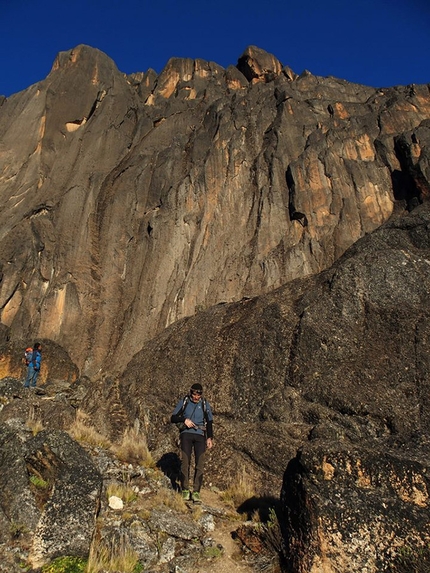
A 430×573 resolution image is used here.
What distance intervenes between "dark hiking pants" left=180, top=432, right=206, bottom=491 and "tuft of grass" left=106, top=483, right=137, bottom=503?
120cm

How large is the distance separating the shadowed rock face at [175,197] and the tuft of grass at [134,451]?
2199 centimetres

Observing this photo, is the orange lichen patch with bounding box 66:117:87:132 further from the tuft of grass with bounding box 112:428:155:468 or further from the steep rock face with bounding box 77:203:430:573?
the tuft of grass with bounding box 112:428:155:468

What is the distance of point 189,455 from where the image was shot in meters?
10.1

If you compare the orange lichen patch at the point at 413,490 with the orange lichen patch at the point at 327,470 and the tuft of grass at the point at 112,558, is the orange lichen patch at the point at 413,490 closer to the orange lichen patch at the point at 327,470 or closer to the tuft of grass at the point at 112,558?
the orange lichen patch at the point at 327,470

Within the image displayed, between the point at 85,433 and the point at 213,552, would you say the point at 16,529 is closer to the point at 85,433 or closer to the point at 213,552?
the point at 213,552

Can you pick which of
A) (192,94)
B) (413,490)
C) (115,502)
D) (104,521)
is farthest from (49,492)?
(192,94)

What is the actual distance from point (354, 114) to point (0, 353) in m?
41.2

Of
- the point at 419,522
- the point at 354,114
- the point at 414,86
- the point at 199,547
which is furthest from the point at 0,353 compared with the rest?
the point at 414,86

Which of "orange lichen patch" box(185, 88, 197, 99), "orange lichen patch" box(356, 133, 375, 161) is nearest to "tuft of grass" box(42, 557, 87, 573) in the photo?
"orange lichen patch" box(356, 133, 375, 161)

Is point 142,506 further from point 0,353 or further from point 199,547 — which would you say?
point 0,353

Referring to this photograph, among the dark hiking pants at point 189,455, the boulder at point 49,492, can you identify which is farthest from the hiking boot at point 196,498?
the boulder at point 49,492

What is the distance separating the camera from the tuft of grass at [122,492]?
29.0 feet

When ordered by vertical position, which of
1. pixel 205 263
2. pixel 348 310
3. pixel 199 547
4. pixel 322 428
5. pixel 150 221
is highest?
pixel 150 221

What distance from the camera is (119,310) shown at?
128 feet
